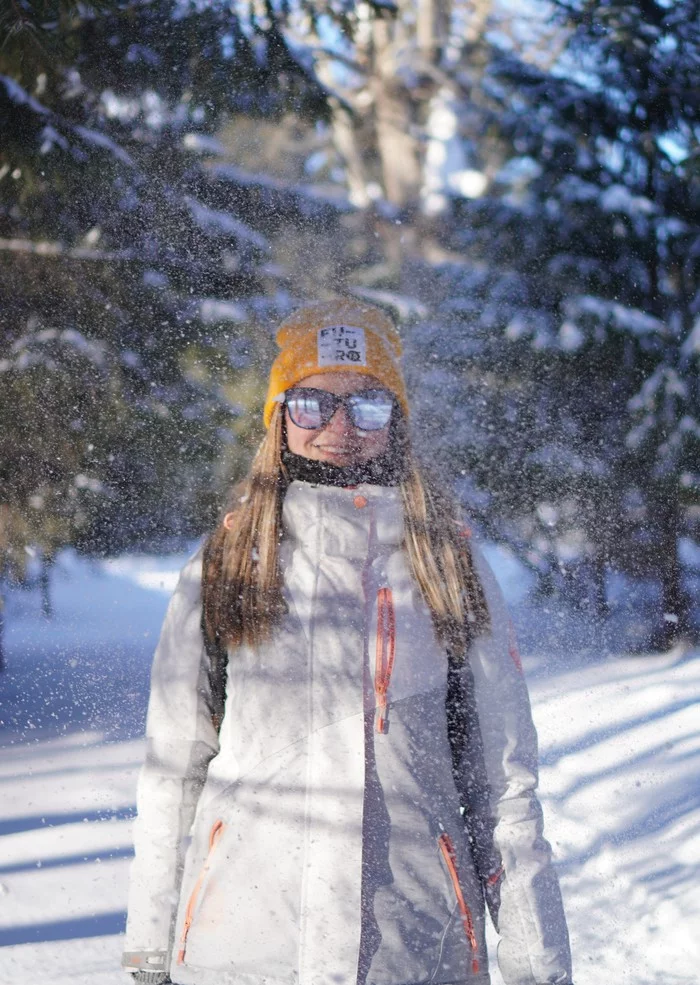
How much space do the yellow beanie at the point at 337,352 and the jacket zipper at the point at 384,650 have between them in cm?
30

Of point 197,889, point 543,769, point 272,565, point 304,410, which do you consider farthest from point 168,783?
point 543,769

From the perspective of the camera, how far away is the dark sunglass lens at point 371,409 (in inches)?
39.0

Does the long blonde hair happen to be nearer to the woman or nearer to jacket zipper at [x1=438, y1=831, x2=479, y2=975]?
the woman

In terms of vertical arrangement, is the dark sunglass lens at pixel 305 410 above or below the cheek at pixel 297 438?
above

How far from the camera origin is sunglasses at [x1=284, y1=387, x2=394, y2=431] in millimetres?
987

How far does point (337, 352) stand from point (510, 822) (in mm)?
566

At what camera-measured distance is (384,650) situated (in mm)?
826

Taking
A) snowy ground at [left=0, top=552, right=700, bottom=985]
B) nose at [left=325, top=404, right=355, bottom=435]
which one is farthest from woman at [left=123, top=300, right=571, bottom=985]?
snowy ground at [left=0, top=552, right=700, bottom=985]

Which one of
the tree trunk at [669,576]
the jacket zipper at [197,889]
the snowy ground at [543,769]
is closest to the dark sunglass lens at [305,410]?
the jacket zipper at [197,889]

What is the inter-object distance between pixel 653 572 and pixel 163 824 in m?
1.10

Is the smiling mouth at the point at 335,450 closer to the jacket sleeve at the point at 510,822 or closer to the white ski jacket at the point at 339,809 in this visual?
the white ski jacket at the point at 339,809

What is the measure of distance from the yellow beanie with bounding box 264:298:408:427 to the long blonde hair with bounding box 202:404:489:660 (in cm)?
13

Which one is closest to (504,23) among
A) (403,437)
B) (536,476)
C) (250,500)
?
(536,476)

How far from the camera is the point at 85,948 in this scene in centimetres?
131
